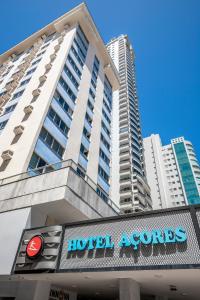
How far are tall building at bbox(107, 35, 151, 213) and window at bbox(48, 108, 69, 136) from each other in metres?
27.5

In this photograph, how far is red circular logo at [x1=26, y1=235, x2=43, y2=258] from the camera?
11.7 metres

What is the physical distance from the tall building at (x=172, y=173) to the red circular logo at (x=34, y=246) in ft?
271

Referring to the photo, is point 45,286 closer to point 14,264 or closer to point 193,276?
point 14,264

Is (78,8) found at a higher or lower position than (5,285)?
higher

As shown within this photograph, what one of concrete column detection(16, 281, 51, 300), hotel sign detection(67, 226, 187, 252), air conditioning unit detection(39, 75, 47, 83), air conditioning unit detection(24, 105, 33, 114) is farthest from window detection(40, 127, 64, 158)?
concrete column detection(16, 281, 51, 300)

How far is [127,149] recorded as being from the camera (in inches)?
2813

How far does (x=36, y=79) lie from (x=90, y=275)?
76.6 ft

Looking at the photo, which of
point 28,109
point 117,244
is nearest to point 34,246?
point 117,244

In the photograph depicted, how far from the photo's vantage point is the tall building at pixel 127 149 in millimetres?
61125

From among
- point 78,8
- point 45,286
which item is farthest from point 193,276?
point 78,8

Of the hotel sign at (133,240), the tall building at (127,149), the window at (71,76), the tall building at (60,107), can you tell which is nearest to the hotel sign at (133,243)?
the hotel sign at (133,240)

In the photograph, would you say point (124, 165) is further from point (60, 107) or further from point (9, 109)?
point (60, 107)

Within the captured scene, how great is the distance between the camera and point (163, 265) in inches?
355

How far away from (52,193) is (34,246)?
312 centimetres
